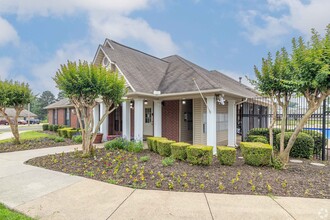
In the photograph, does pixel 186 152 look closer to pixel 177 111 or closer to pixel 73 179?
pixel 73 179

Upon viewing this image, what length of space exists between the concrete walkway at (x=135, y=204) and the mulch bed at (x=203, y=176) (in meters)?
0.34

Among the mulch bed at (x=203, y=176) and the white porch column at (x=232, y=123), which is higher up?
the white porch column at (x=232, y=123)

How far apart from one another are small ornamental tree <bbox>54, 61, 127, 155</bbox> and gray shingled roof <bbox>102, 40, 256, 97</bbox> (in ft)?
6.61

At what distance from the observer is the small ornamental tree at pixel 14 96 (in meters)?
10.2

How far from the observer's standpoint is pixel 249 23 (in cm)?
1413

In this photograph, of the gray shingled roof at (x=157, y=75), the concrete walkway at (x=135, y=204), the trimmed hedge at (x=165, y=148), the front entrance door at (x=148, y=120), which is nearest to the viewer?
the concrete walkway at (x=135, y=204)

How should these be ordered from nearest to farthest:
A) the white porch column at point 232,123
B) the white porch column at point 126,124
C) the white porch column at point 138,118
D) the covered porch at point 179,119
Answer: the white porch column at point 138,118, the covered porch at point 179,119, the white porch column at point 126,124, the white porch column at point 232,123

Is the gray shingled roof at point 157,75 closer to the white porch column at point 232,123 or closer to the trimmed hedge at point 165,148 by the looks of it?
the white porch column at point 232,123

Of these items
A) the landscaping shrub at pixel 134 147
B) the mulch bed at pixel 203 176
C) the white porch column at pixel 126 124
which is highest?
the white porch column at pixel 126 124

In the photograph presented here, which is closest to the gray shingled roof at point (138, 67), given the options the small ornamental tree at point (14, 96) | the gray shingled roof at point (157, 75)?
the gray shingled roof at point (157, 75)

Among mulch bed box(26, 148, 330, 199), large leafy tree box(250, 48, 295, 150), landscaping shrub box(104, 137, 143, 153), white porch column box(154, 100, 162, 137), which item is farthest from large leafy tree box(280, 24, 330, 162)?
white porch column box(154, 100, 162, 137)

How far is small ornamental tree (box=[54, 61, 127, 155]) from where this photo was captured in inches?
273

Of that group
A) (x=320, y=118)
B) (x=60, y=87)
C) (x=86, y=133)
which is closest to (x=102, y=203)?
(x=86, y=133)

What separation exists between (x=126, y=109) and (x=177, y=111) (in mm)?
3243
